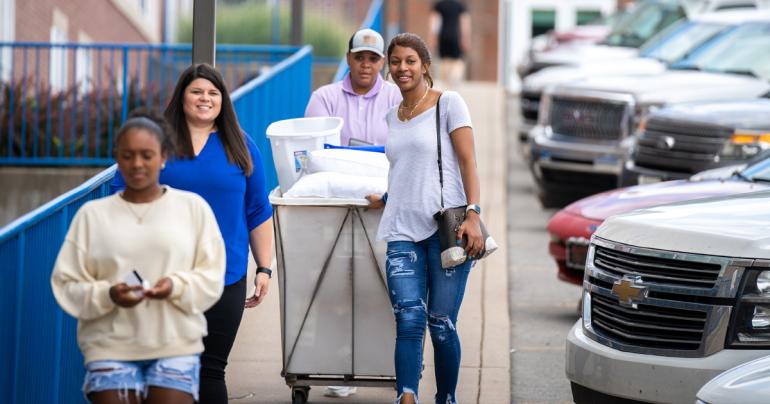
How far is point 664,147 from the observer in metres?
12.5

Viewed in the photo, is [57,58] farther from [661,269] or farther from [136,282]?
[136,282]

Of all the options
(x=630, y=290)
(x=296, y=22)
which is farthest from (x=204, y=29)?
(x=296, y=22)

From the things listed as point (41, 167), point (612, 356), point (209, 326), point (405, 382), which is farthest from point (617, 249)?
point (41, 167)

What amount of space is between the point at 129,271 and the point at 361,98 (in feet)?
10.5

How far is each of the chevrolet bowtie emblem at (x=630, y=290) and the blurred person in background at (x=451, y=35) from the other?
21098mm

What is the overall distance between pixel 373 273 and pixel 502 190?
35.8 ft

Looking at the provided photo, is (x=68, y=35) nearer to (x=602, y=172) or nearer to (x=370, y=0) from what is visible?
(x=602, y=172)

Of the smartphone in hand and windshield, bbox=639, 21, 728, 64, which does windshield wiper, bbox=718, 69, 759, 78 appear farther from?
the smartphone in hand

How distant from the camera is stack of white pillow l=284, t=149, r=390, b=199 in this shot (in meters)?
7.09

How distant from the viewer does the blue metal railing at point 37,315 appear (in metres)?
5.59

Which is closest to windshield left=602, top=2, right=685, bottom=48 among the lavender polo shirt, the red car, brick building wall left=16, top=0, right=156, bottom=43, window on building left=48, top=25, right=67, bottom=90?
window on building left=48, top=25, right=67, bottom=90

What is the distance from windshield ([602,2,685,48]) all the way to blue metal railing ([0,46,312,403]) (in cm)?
1603

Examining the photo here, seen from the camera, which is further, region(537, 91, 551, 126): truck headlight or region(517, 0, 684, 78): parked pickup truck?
region(517, 0, 684, 78): parked pickup truck

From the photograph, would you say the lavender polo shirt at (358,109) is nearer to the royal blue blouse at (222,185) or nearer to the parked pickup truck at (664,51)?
the royal blue blouse at (222,185)
